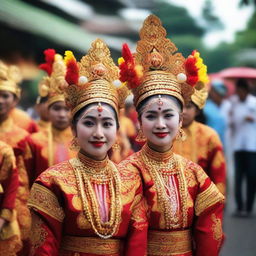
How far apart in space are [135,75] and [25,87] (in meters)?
16.7

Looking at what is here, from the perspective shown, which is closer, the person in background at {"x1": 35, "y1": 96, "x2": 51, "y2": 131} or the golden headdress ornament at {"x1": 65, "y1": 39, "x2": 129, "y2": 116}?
the golden headdress ornament at {"x1": 65, "y1": 39, "x2": 129, "y2": 116}

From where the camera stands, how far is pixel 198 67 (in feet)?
22.4

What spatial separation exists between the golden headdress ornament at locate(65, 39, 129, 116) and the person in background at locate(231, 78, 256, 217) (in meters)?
7.89

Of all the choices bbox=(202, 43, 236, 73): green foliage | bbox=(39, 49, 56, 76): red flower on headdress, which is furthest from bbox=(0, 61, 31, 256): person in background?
bbox=(202, 43, 236, 73): green foliage

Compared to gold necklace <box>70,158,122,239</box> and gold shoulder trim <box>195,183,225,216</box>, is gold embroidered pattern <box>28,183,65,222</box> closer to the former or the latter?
gold necklace <box>70,158,122,239</box>

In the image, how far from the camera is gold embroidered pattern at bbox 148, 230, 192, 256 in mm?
6609

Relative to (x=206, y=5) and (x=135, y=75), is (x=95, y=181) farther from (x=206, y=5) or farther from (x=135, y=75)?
(x=206, y=5)

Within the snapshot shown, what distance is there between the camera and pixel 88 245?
6176mm

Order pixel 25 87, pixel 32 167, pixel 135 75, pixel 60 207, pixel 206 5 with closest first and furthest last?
1. pixel 60 207
2. pixel 135 75
3. pixel 32 167
4. pixel 25 87
5. pixel 206 5

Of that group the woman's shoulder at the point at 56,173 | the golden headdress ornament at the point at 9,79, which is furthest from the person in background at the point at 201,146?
the woman's shoulder at the point at 56,173

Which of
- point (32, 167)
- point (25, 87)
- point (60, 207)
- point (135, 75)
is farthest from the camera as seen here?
point (25, 87)

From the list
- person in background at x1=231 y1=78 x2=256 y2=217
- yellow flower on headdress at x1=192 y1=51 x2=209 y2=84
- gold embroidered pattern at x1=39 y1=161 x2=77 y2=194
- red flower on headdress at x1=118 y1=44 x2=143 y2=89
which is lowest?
gold embroidered pattern at x1=39 y1=161 x2=77 y2=194

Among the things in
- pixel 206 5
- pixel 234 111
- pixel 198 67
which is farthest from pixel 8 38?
pixel 198 67

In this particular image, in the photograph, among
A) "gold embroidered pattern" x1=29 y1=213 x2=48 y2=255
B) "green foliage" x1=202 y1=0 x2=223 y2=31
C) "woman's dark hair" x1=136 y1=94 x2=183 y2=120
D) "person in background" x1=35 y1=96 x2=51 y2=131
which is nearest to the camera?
"gold embroidered pattern" x1=29 y1=213 x2=48 y2=255
